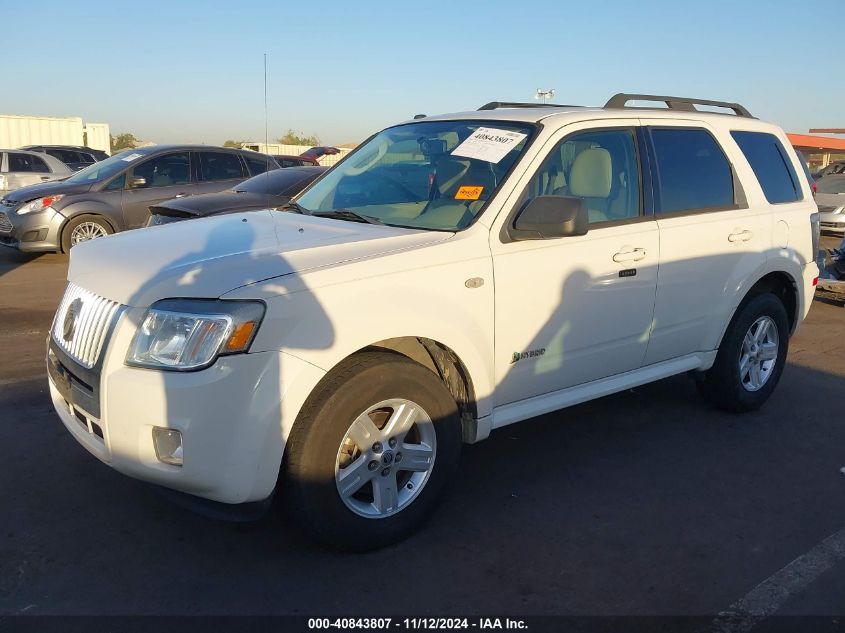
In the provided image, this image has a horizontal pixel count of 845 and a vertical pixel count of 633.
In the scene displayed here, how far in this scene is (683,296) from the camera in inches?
179

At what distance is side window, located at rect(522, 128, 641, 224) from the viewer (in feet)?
13.4

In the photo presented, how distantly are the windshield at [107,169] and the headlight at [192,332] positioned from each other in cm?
914

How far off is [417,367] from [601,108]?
2182mm

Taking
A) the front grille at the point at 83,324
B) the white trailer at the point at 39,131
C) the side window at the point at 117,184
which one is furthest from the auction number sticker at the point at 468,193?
the white trailer at the point at 39,131

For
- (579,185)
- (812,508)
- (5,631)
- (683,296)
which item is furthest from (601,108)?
(5,631)

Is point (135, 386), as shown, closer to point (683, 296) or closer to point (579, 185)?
point (579, 185)

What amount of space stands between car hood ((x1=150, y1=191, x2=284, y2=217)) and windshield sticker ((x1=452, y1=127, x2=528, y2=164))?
14.9ft

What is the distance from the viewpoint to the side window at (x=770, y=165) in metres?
5.14

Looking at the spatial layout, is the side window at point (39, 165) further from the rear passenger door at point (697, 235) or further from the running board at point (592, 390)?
the running board at point (592, 390)

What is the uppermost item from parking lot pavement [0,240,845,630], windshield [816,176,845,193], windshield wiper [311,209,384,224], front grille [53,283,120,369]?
windshield wiper [311,209,384,224]

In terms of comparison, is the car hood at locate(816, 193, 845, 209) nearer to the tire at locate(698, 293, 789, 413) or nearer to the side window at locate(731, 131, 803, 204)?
the side window at locate(731, 131, 803, 204)

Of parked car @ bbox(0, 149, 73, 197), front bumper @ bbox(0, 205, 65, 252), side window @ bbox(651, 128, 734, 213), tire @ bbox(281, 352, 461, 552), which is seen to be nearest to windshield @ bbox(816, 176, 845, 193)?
side window @ bbox(651, 128, 734, 213)

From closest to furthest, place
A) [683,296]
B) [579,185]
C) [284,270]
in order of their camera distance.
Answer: [284,270] < [579,185] < [683,296]

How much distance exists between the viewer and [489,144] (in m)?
4.07
